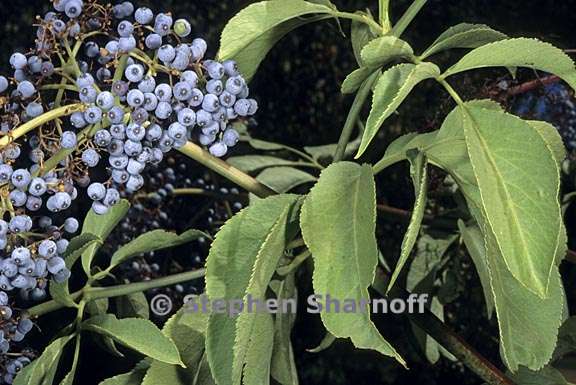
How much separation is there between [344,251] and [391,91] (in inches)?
3.2

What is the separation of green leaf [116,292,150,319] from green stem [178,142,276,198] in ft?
0.56

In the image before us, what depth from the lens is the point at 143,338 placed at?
0.52 metres

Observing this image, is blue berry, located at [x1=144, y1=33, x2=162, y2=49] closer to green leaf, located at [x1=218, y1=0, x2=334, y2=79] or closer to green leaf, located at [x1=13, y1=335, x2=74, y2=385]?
green leaf, located at [x1=218, y1=0, x2=334, y2=79]

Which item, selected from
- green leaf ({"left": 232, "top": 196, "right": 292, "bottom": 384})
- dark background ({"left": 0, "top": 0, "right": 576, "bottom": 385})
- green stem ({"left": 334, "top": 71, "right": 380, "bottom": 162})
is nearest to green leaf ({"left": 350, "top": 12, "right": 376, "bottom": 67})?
green stem ({"left": 334, "top": 71, "right": 380, "bottom": 162})

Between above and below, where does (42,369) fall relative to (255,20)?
below

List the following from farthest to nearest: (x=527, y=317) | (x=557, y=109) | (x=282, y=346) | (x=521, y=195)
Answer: (x=557, y=109), (x=282, y=346), (x=527, y=317), (x=521, y=195)

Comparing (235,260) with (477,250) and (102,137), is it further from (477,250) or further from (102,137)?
(477,250)

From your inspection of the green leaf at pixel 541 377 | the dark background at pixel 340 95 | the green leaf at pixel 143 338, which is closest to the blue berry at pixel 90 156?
the green leaf at pixel 143 338

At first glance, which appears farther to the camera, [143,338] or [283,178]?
[283,178]

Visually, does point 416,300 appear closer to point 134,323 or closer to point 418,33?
point 134,323

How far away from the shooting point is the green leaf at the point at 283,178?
75cm

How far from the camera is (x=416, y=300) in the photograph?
66cm

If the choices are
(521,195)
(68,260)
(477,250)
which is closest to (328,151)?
(477,250)

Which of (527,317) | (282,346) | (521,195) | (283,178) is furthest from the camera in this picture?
(283,178)
